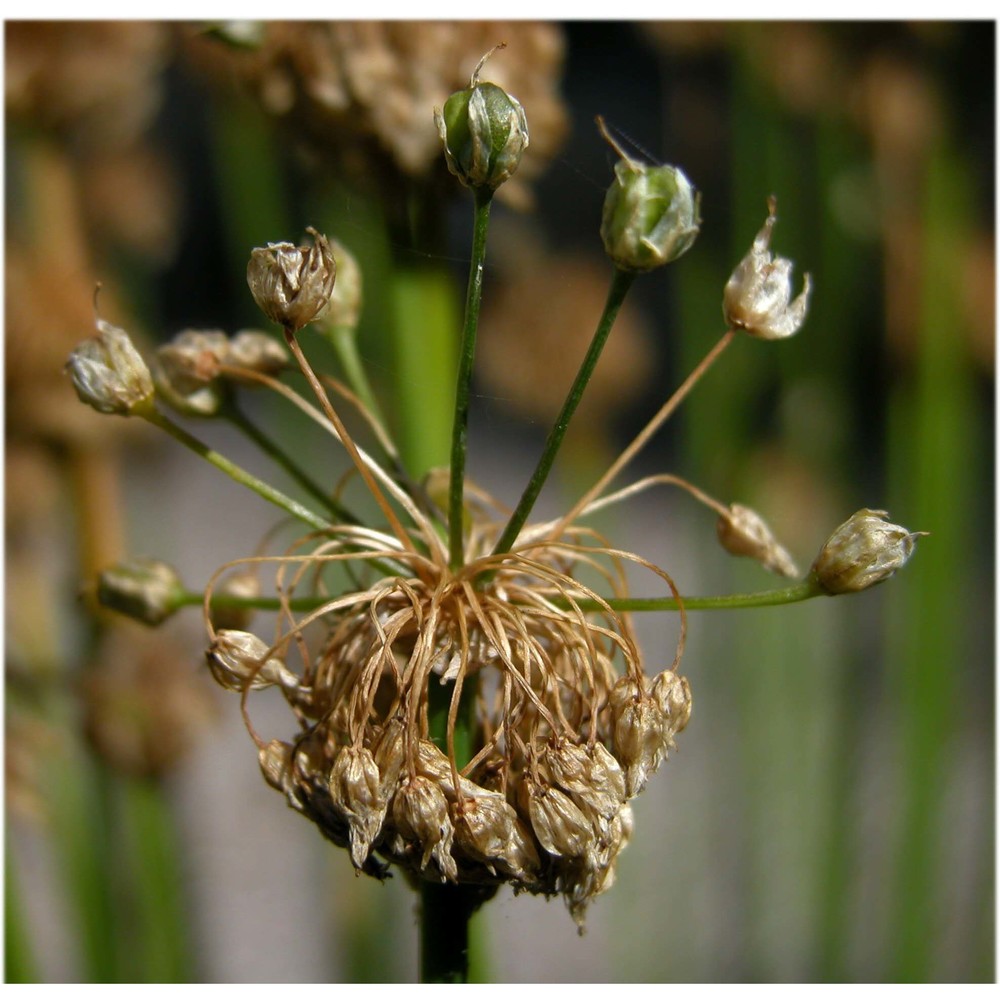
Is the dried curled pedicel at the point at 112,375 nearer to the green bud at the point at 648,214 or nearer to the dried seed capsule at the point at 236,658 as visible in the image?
the dried seed capsule at the point at 236,658

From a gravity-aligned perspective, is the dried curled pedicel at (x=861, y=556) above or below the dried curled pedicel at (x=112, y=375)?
below

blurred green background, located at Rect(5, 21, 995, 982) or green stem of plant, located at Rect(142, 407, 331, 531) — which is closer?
green stem of plant, located at Rect(142, 407, 331, 531)

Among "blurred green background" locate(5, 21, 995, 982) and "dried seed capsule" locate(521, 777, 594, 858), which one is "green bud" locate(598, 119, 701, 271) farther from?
"dried seed capsule" locate(521, 777, 594, 858)

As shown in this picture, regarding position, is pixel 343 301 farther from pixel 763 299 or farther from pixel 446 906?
pixel 446 906

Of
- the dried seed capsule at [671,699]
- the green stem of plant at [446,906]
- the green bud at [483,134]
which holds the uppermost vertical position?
the green bud at [483,134]

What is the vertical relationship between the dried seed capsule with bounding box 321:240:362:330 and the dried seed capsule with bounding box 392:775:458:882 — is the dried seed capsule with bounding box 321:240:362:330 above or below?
above

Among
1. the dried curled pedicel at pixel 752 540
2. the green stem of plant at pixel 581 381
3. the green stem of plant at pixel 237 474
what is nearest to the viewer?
the green stem of plant at pixel 581 381

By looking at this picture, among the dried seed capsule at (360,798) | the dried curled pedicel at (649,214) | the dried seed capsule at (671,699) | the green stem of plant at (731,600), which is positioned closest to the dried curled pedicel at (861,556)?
the green stem of plant at (731,600)

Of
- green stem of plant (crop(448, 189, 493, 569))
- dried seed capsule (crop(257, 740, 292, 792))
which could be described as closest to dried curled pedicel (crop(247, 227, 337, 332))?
green stem of plant (crop(448, 189, 493, 569))
